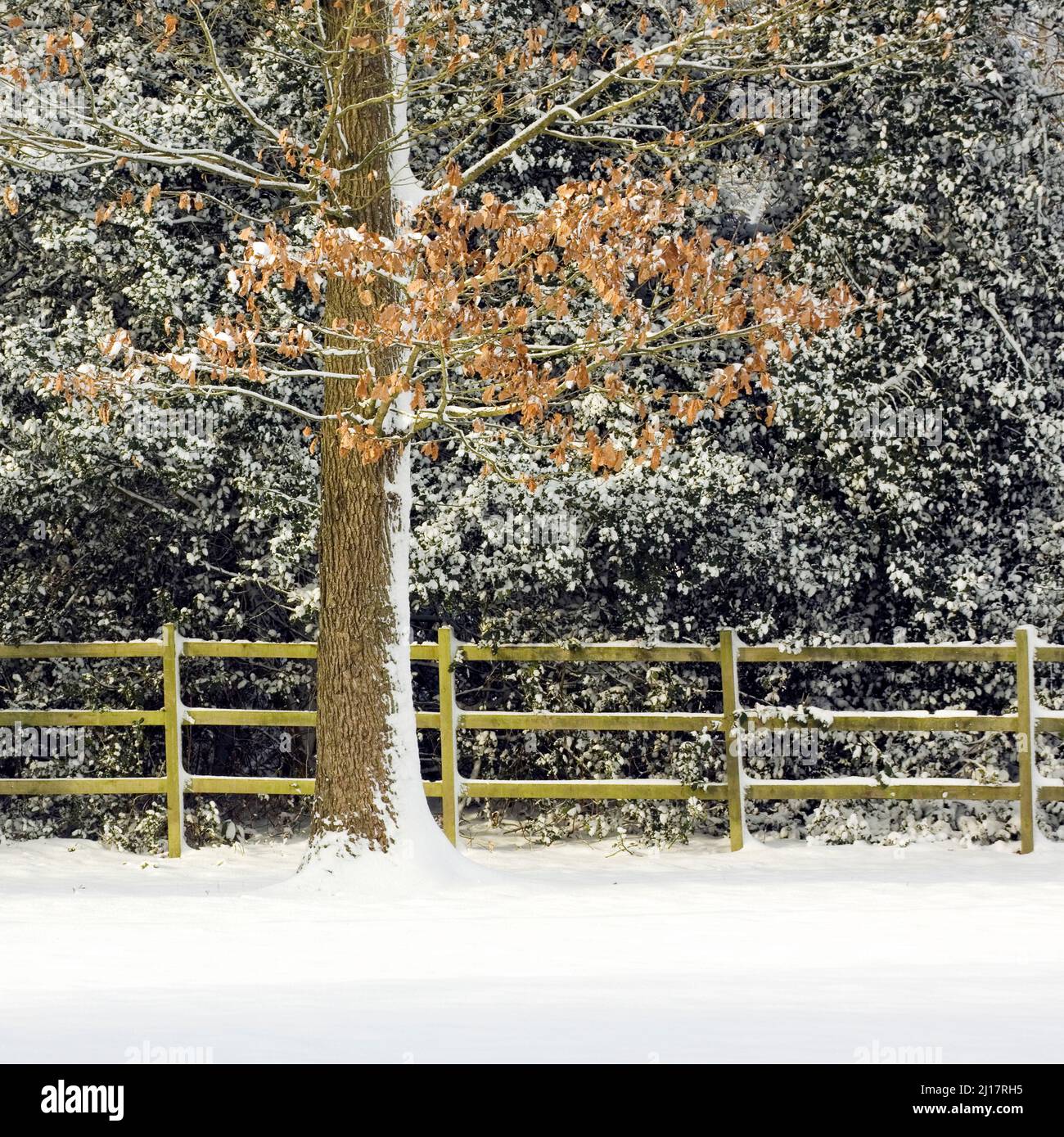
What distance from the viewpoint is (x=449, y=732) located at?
13586 mm

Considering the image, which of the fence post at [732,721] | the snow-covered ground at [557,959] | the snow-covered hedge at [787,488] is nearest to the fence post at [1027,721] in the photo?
the snow-covered ground at [557,959]

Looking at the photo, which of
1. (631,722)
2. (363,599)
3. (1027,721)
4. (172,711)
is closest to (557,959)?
(363,599)

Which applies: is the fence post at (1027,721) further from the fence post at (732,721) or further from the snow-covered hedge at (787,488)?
the fence post at (732,721)

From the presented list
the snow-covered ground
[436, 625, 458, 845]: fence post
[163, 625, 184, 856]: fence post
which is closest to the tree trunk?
the snow-covered ground

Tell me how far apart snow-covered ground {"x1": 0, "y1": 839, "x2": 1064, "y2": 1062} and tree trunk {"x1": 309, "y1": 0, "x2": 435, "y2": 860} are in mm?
674

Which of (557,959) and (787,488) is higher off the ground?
(787,488)

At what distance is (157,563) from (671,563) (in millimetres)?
4522

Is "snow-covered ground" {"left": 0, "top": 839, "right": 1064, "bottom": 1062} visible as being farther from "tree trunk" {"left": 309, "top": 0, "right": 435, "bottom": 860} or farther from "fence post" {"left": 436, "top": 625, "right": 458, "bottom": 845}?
"tree trunk" {"left": 309, "top": 0, "right": 435, "bottom": 860}

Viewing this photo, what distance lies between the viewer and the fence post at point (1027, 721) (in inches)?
513

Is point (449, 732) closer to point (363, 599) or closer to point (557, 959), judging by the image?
point (363, 599)

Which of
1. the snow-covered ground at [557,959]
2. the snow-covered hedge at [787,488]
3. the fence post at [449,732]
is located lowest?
the snow-covered ground at [557,959]

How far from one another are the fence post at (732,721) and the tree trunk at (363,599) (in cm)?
252

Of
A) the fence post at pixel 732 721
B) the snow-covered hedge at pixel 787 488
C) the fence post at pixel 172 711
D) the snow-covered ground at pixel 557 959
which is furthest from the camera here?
the snow-covered hedge at pixel 787 488

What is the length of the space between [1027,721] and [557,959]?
5.04 metres
